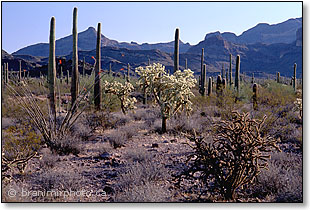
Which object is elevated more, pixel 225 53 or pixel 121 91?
pixel 225 53

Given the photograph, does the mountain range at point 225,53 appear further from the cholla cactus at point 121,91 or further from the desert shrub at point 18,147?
the desert shrub at point 18,147

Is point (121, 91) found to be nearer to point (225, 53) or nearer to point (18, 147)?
point (18, 147)

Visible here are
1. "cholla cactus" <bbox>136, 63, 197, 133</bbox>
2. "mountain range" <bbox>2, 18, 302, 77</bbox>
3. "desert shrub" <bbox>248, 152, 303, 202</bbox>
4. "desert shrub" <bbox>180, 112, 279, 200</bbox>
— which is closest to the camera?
"desert shrub" <bbox>180, 112, 279, 200</bbox>

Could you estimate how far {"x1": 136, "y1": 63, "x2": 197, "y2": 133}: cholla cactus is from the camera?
348 inches

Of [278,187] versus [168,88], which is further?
[168,88]

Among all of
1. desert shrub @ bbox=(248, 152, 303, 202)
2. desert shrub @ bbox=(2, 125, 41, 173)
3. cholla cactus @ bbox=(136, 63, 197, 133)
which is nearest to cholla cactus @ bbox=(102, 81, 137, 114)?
cholla cactus @ bbox=(136, 63, 197, 133)

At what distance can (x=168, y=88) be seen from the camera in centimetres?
900

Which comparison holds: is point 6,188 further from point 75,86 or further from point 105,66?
point 105,66

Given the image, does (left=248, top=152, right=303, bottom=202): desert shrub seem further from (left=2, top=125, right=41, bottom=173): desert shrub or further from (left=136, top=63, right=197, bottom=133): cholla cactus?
(left=136, top=63, right=197, bottom=133): cholla cactus

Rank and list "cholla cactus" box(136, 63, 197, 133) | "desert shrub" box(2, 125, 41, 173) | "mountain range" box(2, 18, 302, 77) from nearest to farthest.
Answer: "desert shrub" box(2, 125, 41, 173) < "cholla cactus" box(136, 63, 197, 133) < "mountain range" box(2, 18, 302, 77)

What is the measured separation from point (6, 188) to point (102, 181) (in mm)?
1558

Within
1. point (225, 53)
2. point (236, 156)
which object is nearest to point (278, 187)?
point (236, 156)

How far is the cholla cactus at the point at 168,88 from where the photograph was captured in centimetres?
883

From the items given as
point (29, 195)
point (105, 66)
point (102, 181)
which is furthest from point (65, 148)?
point (105, 66)
